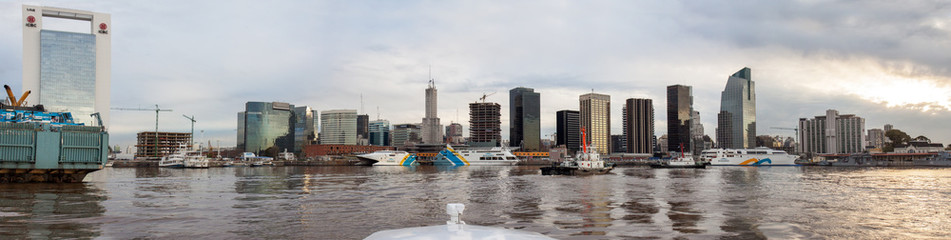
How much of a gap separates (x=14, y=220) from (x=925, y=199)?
45655 mm

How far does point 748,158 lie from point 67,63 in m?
196

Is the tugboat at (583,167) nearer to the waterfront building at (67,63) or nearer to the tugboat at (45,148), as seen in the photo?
the tugboat at (45,148)

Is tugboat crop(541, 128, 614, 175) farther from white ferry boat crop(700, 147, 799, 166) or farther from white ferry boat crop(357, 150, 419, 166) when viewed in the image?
white ferry boat crop(357, 150, 419, 166)

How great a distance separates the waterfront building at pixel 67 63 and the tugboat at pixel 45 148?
132 meters

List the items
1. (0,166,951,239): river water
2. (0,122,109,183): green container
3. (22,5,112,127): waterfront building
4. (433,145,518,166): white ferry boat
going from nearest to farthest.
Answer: (0,166,951,239): river water < (0,122,109,183): green container < (433,145,518,166): white ferry boat < (22,5,112,127): waterfront building

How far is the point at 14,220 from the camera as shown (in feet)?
63.7

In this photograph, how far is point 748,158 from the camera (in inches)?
5458

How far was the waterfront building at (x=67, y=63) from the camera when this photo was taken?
156000 mm

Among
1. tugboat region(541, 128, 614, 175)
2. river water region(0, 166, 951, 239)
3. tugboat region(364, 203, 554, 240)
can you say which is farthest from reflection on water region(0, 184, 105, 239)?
tugboat region(541, 128, 614, 175)

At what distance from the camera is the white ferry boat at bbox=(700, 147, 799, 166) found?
13862 centimetres

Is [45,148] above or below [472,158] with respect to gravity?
above

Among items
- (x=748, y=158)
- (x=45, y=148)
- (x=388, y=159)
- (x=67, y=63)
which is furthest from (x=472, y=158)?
(x=67, y=63)

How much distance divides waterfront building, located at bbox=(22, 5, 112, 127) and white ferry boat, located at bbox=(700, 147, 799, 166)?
17103 centimetres

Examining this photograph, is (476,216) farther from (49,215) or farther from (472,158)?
(472,158)
